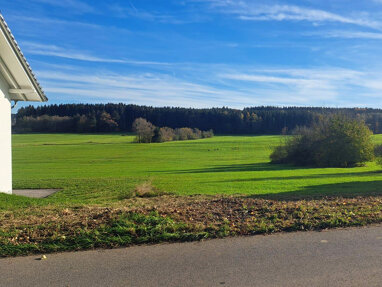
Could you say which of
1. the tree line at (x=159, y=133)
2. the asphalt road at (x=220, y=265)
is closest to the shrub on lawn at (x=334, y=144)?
the asphalt road at (x=220, y=265)

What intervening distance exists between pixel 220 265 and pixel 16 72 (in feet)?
34.9

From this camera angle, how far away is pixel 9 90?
1331 centimetres

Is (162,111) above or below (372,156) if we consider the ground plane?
above

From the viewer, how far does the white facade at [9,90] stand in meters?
11.8

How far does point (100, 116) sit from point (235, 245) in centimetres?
10011

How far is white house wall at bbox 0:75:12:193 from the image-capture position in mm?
12844

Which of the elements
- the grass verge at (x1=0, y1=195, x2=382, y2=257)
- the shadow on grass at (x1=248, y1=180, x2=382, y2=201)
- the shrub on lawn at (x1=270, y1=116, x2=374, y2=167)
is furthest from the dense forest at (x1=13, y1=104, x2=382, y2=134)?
the grass verge at (x1=0, y1=195, x2=382, y2=257)

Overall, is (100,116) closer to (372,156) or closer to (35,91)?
(372,156)

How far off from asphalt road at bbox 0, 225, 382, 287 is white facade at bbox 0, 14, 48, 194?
843 centimetres

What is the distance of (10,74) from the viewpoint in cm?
1259

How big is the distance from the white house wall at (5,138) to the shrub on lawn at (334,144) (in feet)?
132

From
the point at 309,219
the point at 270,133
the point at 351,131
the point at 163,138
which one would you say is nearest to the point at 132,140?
the point at 163,138

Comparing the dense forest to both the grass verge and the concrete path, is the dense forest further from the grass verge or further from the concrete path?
the grass verge

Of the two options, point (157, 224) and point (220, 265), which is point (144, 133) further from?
point (220, 265)
